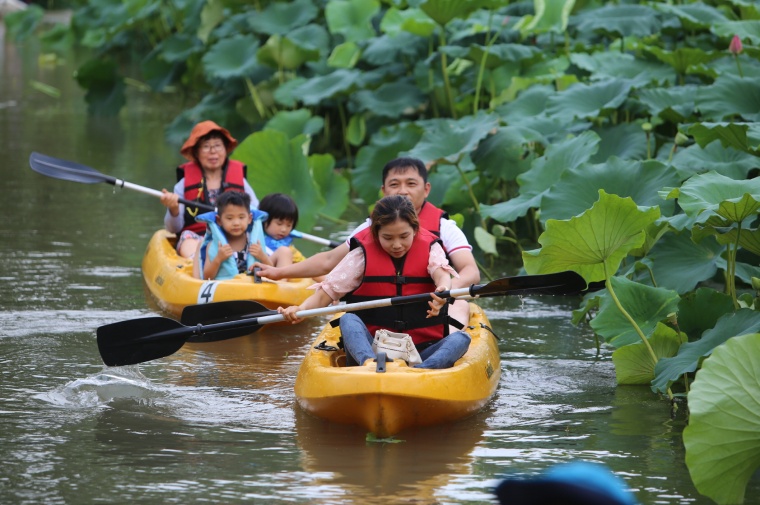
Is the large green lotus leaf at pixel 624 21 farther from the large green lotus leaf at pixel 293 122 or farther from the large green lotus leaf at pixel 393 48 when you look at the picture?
the large green lotus leaf at pixel 293 122

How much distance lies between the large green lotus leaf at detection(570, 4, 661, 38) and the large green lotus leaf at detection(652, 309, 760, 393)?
18.6ft

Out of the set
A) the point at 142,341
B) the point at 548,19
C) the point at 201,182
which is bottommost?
the point at 142,341

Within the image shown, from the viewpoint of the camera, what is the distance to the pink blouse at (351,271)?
513cm

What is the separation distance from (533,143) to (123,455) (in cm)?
448

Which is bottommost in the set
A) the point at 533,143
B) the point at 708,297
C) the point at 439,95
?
the point at 708,297

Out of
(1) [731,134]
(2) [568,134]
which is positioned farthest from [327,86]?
(1) [731,134]

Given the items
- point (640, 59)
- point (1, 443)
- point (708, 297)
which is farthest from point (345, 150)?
point (1, 443)

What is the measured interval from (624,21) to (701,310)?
5.31 metres

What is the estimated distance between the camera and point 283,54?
489 inches

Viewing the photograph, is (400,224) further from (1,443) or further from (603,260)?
(1,443)

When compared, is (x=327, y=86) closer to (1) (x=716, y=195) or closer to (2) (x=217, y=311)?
(2) (x=217, y=311)

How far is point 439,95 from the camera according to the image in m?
11.0

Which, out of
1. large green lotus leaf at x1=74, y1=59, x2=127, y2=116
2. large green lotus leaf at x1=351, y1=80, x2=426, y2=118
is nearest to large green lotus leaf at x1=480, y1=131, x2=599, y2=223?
large green lotus leaf at x1=351, y1=80, x2=426, y2=118

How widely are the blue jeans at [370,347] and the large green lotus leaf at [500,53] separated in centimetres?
531
